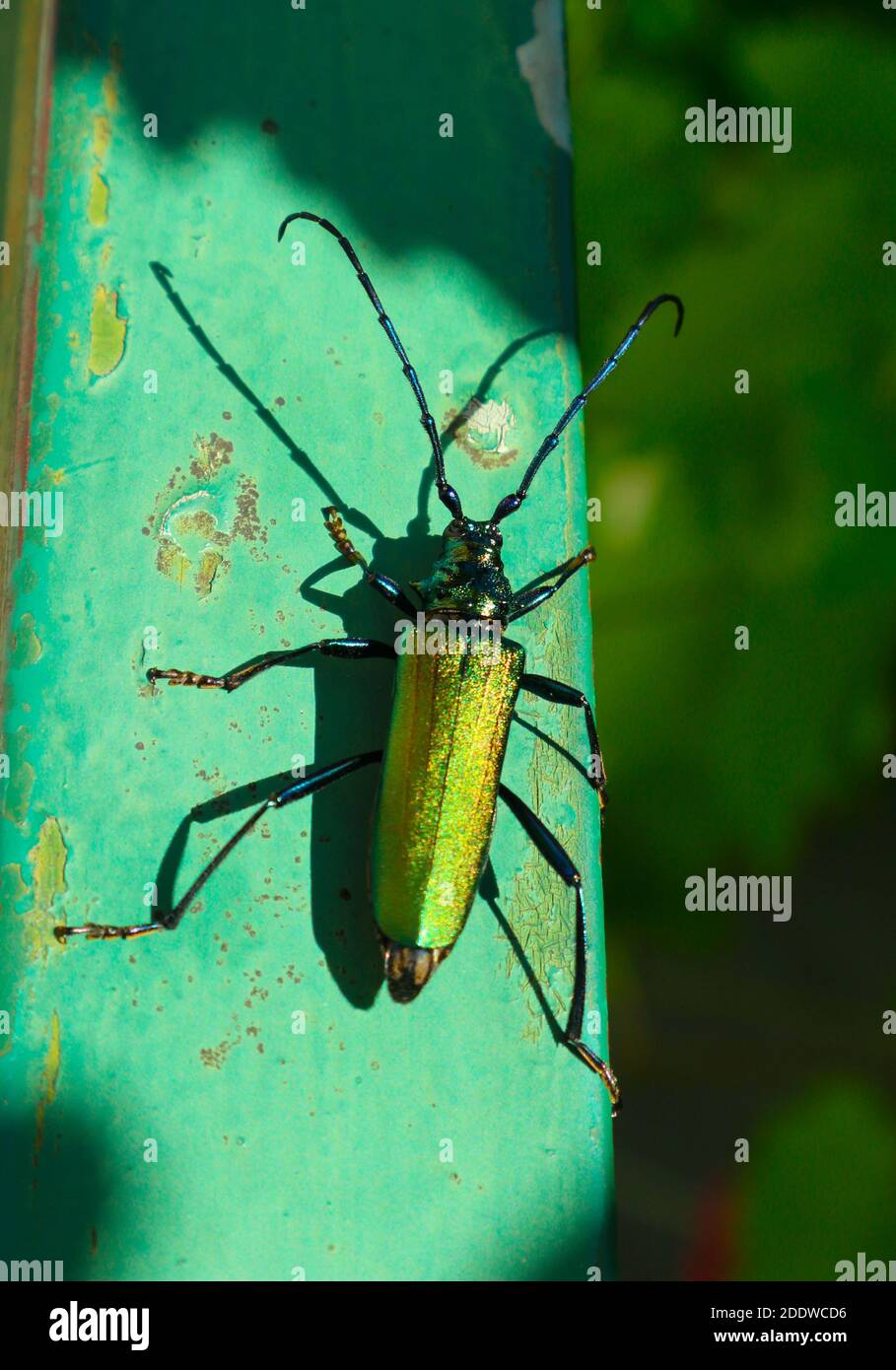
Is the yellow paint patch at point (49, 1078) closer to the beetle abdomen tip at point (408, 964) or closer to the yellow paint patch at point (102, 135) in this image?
the beetle abdomen tip at point (408, 964)

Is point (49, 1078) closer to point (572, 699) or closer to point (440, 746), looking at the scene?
point (440, 746)

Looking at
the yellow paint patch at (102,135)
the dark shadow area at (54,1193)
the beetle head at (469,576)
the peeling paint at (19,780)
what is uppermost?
the yellow paint patch at (102,135)

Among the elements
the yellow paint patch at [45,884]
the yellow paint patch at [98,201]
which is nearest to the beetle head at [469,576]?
the yellow paint patch at [45,884]

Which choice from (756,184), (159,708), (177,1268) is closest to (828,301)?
(756,184)

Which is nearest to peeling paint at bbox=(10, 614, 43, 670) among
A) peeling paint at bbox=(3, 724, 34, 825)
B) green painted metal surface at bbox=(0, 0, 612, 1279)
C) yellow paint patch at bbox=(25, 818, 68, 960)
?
green painted metal surface at bbox=(0, 0, 612, 1279)

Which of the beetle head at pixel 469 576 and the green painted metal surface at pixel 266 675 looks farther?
the beetle head at pixel 469 576

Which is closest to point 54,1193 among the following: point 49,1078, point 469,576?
point 49,1078

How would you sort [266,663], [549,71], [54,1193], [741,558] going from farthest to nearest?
[741,558] → [549,71] → [266,663] → [54,1193]
